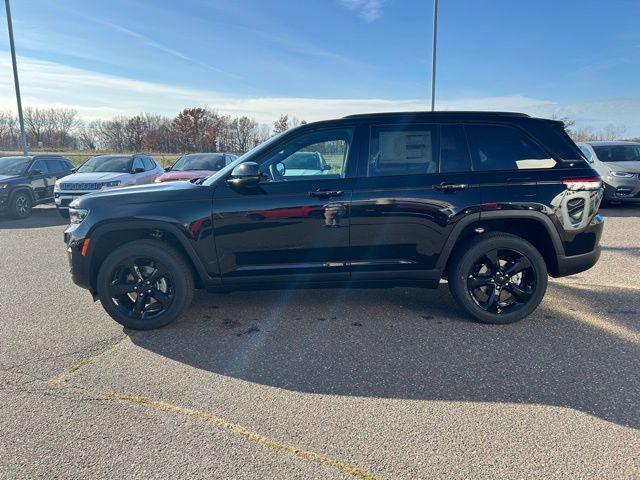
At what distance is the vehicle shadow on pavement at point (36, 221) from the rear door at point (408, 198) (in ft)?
31.0

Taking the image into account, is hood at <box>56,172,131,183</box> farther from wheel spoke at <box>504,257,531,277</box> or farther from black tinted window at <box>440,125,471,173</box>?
wheel spoke at <box>504,257,531,277</box>

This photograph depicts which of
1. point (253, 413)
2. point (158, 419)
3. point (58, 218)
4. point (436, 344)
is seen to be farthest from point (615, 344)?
point (58, 218)

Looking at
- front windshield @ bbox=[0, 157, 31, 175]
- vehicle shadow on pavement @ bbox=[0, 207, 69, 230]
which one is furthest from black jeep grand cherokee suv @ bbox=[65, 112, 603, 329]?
front windshield @ bbox=[0, 157, 31, 175]

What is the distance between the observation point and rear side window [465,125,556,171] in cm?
389

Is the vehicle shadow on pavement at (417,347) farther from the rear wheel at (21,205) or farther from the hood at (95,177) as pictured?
the rear wheel at (21,205)

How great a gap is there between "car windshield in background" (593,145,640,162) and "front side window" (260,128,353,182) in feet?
36.1

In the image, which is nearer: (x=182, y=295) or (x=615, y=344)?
(x=615, y=344)

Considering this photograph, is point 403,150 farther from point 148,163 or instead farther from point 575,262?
point 148,163

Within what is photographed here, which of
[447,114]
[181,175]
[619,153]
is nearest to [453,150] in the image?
[447,114]

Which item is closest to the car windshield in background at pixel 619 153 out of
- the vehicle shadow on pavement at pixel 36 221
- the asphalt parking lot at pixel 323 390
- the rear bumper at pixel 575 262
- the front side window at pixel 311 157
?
the asphalt parking lot at pixel 323 390

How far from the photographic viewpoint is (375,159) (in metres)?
3.88

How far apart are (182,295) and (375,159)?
7.26 feet

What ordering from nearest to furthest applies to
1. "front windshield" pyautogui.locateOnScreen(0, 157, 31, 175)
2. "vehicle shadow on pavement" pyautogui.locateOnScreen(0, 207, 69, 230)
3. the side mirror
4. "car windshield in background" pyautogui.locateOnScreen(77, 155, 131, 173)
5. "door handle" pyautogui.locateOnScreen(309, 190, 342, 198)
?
the side mirror
"door handle" pyautogui.locateOnScreen(309, 190, 342, 198)
"vehicle shadow on pavement" pyautogui.locateOnScreen(0, 207, 69, 230)
"car windshield in background" pyautogui.locateOnScreen(77, 155, 131, 173)
"front windshield" pyautogui.locateOnScreen(0, 157, 31, 175)

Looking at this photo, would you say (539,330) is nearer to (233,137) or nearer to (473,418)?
(473,418)
